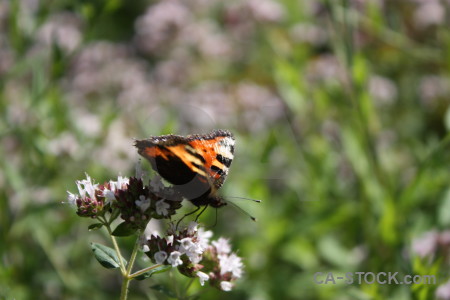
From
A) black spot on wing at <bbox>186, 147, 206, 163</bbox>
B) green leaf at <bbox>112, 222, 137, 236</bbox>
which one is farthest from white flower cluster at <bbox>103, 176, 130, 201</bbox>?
black spot on wing at <bbox>186, 147, 206, 163</bbox>

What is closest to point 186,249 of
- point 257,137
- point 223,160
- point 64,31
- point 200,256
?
point 200,256

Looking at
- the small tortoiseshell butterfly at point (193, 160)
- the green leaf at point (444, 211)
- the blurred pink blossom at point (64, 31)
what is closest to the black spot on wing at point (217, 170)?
the small tortoiseshell butterfly at point (193, 160)

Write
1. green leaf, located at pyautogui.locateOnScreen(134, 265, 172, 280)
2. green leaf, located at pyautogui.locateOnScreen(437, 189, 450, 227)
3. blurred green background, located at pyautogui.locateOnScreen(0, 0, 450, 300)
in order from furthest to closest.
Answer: blurred green background, located at pyautogui.locateOnScreen(0, 0, 450, 300)
green leaf, located at pyautogui.locateOnScreen(437, 189, 450, 227)
green leaf, located at pyautogui.locateOnScreen(134, 265, 172, 280)

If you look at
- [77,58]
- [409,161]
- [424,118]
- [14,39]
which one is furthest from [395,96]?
[14,39]

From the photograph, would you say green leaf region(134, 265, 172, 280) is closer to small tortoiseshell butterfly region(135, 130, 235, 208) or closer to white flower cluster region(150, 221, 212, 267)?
white flower cluster region(150, 221, 212, 267)

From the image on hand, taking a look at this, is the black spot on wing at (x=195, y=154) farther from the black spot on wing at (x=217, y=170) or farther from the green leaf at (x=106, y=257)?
the green leaf at (x=106, y=257)

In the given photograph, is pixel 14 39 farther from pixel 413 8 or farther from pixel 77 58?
pixel 413 8
